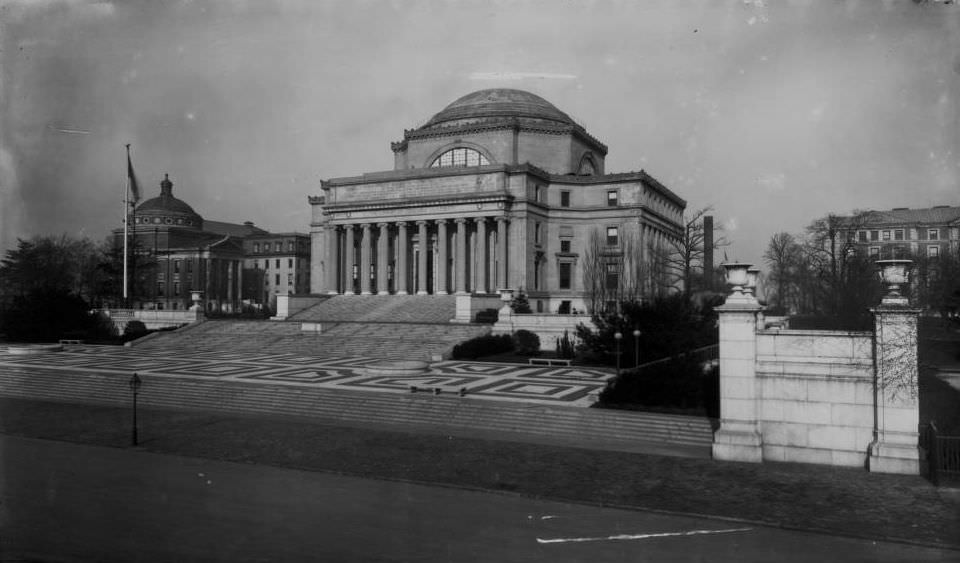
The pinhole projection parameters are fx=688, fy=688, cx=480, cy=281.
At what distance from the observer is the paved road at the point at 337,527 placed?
12.1 meters

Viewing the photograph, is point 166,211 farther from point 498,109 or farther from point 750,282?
point 750,282

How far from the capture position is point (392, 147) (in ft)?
290

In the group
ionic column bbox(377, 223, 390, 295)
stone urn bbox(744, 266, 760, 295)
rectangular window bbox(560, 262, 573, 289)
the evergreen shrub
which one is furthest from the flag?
stone urn bbox(744, 266, 760, 295)

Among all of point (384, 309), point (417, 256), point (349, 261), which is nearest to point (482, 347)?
point (384, 309)

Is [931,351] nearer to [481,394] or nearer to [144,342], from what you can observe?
[481,394]

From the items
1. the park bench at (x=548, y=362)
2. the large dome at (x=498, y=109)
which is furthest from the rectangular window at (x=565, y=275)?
the park bench at (x=548, y=362)

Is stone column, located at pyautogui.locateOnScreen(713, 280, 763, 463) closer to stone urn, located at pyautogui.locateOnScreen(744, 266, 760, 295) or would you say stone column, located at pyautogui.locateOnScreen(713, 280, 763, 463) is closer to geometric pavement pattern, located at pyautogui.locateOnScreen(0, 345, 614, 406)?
stone urn, located at pyautogui.locateOnScreen(744, 266, 760, 295)

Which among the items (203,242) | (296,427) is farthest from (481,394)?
(203,242)

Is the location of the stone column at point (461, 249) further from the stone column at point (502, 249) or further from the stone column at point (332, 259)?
the stone column at point (332, 259)

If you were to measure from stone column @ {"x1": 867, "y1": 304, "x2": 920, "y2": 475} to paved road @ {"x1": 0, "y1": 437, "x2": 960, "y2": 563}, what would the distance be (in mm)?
5367

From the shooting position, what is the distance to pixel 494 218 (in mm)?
66625

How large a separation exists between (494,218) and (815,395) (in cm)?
4928

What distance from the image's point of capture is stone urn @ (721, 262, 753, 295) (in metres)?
19.6

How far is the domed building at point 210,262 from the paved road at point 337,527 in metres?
91.8
